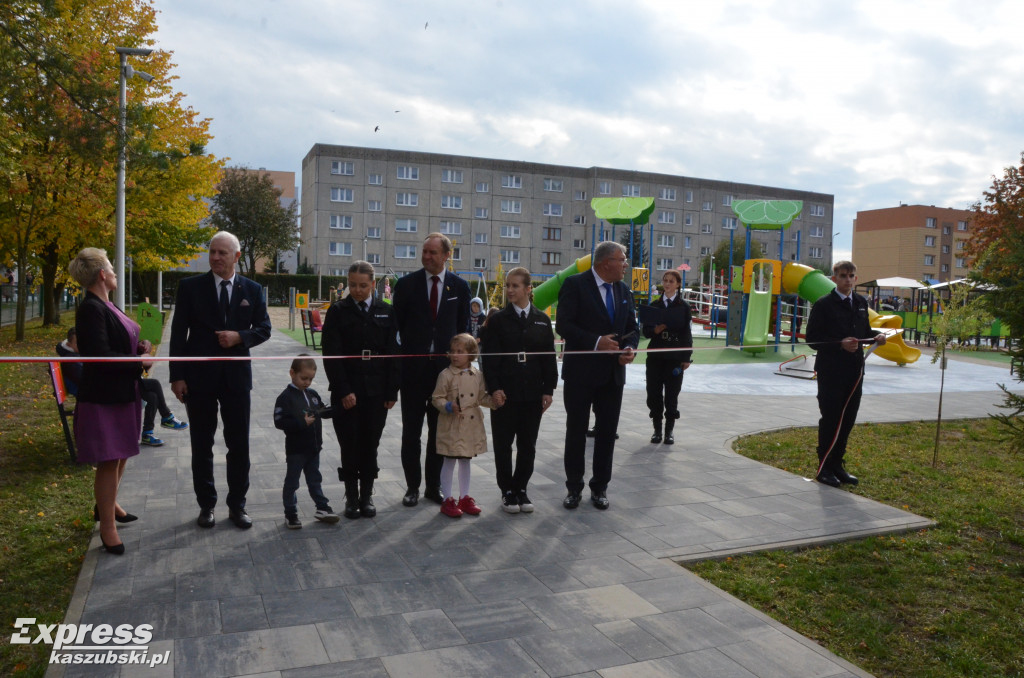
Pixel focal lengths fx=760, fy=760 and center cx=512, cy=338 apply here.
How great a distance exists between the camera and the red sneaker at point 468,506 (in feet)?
18.5

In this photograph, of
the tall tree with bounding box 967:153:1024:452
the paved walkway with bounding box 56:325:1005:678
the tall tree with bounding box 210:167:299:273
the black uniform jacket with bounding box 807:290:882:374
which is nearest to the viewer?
the paved walkway with bounding box 56:325:1005:678

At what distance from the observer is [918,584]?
4594 millimetres

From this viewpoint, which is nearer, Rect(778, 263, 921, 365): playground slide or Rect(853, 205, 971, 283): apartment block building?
Rect(778, 263, 921, 365): playground slide

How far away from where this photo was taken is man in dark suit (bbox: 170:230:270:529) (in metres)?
5.03

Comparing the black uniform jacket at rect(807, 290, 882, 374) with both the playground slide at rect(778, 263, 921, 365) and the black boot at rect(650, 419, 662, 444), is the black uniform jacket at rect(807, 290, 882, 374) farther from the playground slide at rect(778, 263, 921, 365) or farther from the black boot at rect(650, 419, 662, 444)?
the playground slide at rect(778, 263, 921, 365)

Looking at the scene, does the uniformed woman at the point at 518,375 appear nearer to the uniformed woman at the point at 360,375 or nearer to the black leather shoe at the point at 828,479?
the uniformed woman at the point at 360,375

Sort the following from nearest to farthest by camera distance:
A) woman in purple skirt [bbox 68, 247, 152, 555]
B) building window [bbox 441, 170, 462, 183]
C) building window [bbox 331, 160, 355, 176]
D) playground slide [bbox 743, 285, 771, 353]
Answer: woman in purple skirt [bbox 68, 247, 152, 555] < playground slide [bbox 743, 285, 771, 353] < building window [bbox 331, 160, 355, 176] < building window [bbox 441, 170, 462, 183]

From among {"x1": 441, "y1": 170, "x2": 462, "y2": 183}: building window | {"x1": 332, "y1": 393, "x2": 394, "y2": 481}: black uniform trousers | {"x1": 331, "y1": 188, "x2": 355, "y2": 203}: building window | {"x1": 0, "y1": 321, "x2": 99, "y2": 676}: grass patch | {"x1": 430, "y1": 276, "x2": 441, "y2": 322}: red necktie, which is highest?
{"x1": 441, "y1": 170, "x2": 462, "y2": 183}: building window

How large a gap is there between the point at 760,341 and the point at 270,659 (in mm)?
20630

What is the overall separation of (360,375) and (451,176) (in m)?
64.6

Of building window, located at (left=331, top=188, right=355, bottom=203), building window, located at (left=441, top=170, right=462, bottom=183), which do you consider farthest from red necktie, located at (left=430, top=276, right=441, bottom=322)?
building window, located at (left=441, top=170, right=462, bottom=183)

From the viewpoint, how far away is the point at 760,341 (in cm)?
2217

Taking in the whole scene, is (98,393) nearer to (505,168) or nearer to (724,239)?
(505,168)

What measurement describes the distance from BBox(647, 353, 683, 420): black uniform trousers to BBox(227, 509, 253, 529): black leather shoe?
472 centimetres
